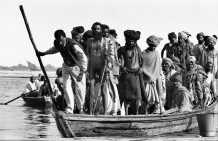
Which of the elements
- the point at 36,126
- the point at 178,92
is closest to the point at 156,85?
the point at 178,92

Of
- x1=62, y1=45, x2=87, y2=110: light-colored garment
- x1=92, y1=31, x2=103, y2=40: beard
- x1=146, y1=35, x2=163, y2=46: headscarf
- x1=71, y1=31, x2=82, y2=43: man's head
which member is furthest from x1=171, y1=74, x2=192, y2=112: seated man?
x1=62, y1=45, x2=87, y2=110: light-colored garment

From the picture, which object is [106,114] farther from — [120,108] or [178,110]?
[178,110]

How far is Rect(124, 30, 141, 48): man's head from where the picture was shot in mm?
15086

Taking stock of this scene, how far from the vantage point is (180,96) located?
17.2 meters

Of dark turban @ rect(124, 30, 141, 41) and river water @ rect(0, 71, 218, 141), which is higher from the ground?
dark turban @ rect(124, 30, 141, 41)

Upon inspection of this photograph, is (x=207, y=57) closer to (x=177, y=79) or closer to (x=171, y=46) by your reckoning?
(x=171, y=46)

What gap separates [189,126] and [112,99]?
133 inches

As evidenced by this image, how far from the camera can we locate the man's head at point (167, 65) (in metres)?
17.4

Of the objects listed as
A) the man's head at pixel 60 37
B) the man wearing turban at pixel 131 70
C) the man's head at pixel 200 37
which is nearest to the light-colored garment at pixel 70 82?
the man's head at pixel 60 37

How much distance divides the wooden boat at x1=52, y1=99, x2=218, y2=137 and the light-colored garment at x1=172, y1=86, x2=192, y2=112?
574 mm

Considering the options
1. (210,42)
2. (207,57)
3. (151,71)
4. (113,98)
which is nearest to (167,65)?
(151,71)

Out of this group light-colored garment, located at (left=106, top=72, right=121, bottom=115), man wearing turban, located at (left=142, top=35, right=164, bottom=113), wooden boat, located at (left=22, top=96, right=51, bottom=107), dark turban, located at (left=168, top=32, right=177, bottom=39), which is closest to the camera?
light-colored garment, located at (left=106, top=72, right=121, bottom=115)

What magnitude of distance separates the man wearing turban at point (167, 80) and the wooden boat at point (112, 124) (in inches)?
34.9

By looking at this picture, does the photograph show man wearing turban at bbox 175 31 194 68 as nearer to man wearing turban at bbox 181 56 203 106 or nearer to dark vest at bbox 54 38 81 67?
man wearing turban at bbox 181 56 203 106
